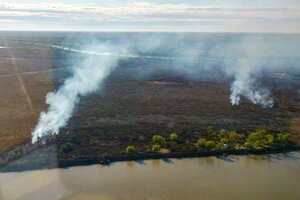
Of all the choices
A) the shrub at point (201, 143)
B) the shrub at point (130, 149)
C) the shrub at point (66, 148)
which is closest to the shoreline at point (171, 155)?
the shrub at point (130, 149)

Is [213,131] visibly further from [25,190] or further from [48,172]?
[25,190]


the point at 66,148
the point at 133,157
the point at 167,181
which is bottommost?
the point at 167,181

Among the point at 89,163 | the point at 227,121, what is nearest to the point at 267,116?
the point at 227,121

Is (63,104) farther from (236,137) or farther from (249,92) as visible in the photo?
(249,92)

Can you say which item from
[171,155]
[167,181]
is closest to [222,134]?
[171,155]

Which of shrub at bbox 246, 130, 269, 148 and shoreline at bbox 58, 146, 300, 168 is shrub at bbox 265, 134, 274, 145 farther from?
shoreline at bbox 58, 146, 300, 168

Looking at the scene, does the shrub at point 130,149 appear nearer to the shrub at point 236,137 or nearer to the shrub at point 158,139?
the shrub at point 158,139

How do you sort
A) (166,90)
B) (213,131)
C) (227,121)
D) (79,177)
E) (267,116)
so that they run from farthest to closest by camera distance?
(166,90)
(267,116)
(227,121)
(213,131)
(79,177)
